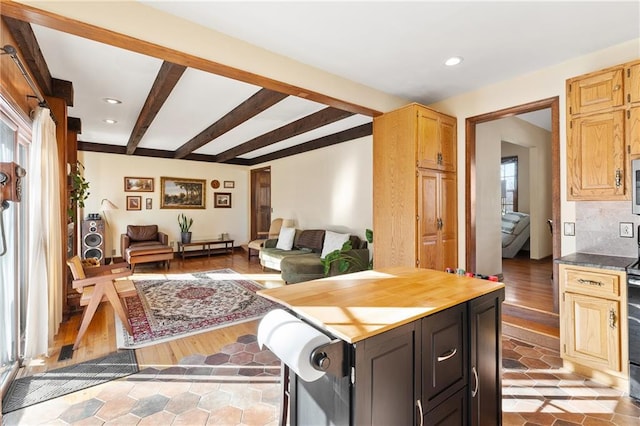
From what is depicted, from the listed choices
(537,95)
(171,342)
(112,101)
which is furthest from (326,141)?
(171,342)

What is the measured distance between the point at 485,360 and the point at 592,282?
4.41 ft

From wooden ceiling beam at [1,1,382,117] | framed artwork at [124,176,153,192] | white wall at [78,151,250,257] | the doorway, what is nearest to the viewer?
wooden ceiling beam at [1,1,382,117]

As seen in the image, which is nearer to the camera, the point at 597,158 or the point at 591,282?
the point at 591,282

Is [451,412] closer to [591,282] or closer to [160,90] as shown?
[591,282]

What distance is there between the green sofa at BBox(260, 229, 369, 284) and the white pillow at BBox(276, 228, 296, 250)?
0.09 meters

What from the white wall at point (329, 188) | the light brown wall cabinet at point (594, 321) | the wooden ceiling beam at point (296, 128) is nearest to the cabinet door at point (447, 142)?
the wooden ceiling beam at point (296, 128)

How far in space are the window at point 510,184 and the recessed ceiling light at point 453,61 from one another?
5538mm

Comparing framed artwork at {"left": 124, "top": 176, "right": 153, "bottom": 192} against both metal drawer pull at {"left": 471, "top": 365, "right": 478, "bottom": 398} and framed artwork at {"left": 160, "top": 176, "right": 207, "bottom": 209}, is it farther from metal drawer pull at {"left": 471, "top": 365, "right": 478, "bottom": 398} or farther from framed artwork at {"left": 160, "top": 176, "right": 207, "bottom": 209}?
metal drawer pull at {"left": 471, "top": 365, "right": 478, "bottom": 398}

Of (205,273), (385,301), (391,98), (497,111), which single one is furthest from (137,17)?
A: (205,273)

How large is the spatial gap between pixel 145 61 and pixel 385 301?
2.99 meters

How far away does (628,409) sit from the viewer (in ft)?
6.34

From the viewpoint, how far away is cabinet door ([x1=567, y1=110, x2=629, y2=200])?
2.25 meters

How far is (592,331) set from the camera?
2.22 m

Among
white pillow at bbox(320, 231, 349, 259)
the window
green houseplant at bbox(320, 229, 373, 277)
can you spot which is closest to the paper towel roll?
green houseplant at bbox(320, 229, 373, 277)
